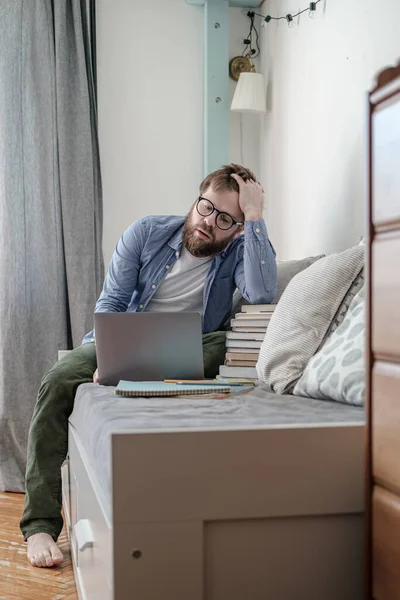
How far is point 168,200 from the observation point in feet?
11.5

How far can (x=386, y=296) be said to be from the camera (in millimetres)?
1025

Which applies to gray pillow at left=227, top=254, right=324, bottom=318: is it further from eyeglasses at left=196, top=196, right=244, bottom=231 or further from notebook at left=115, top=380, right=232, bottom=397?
notebook at left=115, top=380, right=232, bottom=397

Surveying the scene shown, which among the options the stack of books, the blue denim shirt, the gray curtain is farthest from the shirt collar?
the gray curtain

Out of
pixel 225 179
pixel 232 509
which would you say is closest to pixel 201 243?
pixel 225 179

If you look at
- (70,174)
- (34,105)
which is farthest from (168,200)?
(34,105)

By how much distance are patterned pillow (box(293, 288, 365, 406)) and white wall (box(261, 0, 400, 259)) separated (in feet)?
2.21

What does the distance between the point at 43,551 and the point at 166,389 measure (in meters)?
0.76

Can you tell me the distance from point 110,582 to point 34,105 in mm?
2582

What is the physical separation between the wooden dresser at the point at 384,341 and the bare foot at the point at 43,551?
3.97ft

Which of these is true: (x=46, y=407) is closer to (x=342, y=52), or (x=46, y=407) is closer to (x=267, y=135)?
(x=342, y=52)

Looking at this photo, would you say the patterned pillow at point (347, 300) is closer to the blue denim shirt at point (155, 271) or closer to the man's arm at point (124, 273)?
the blue denim shirt at point (155, 271)

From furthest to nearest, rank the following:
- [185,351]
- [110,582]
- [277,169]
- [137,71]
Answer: [137,71], [277,169], [185,351], [110,582]

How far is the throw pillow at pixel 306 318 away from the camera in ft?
5.82

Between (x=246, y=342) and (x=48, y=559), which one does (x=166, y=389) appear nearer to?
(x=246, y=342)
